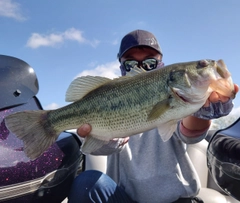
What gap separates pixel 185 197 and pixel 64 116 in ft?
5.15

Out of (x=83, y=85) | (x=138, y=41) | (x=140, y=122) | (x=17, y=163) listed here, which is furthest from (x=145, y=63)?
(x=17, y=163)

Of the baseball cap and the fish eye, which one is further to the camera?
the baseball cap

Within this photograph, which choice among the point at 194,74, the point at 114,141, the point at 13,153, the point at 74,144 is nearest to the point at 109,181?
the point at 114,141

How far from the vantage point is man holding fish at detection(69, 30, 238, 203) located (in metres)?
3.01

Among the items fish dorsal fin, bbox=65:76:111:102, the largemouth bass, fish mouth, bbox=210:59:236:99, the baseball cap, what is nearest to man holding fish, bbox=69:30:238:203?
the baseball cap

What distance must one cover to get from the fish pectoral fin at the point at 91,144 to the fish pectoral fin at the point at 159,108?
568 mm

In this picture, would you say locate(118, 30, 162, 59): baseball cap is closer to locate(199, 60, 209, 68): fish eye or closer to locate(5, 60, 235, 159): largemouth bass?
locate(5, 60, 235, 159): largemouth bass

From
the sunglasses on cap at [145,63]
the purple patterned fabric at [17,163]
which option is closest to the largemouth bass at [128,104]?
the purple patterned fabric at [17,163]

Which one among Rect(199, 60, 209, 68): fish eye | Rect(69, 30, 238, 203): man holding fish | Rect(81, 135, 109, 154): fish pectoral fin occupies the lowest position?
Rect(69, 30, 238, 203): man holding fish

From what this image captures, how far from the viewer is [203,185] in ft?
15.3

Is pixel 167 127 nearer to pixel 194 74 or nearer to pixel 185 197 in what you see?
pixel 194 74

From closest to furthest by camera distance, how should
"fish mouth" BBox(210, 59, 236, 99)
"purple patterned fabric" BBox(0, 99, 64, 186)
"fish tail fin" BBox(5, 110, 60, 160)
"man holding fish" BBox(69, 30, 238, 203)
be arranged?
1. "fish mouth" BBox(210, 59, 236, 99)
2. "fish tail fin" BBox(5, 110, 60, 160)
3. "purple patterned fabric" BBox(0, 99, 64, 186)
4. "man holding fish" BBox(69, 30, 238, 203)

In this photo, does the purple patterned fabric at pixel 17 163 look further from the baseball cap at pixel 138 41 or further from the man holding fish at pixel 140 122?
the baseball cap at pixel 138 41

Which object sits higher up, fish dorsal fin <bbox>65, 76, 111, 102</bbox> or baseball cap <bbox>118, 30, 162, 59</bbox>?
baseball cap <bbox>118, 30, 162, 59</bbox>
